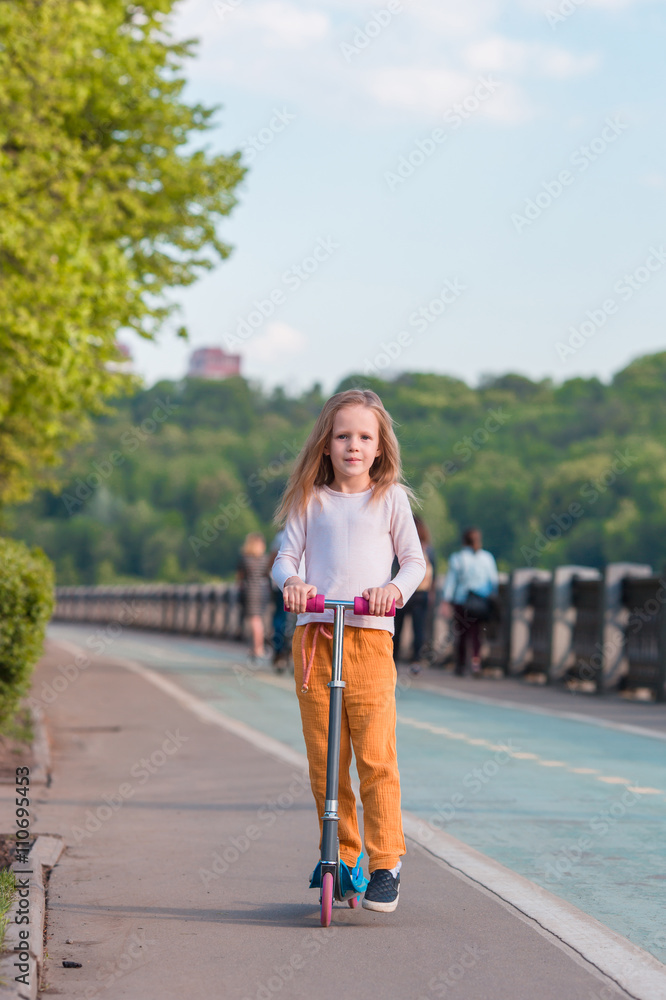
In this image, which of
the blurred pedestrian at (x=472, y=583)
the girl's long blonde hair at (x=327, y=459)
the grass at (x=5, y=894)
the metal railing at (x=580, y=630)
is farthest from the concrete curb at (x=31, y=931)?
the blurred pedestrian at (x=472, y=583)

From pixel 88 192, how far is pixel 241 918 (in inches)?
558

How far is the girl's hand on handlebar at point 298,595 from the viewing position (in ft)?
14.5

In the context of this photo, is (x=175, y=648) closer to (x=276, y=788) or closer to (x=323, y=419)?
(x=276, y=788)

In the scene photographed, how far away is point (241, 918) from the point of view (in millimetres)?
4621

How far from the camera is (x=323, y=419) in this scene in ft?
15.6

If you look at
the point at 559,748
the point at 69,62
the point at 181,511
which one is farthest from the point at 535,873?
the point at 181,511

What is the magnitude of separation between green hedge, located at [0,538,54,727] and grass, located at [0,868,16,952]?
3.78 meters

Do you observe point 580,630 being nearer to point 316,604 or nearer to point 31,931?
point 316,604

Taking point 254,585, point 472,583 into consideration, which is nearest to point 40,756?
point 472,583

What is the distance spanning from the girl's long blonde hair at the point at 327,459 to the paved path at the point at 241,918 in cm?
138

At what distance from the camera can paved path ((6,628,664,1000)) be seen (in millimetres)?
3836

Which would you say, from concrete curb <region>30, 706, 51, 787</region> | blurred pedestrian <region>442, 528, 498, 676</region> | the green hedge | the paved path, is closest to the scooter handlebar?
the paved path

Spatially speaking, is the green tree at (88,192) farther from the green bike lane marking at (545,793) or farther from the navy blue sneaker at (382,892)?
the navy blue sneaker at (382,892)

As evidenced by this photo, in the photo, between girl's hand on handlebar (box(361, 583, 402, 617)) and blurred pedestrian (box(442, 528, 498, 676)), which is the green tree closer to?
blurred pedestrian (box(442, 528, 498, 676))
